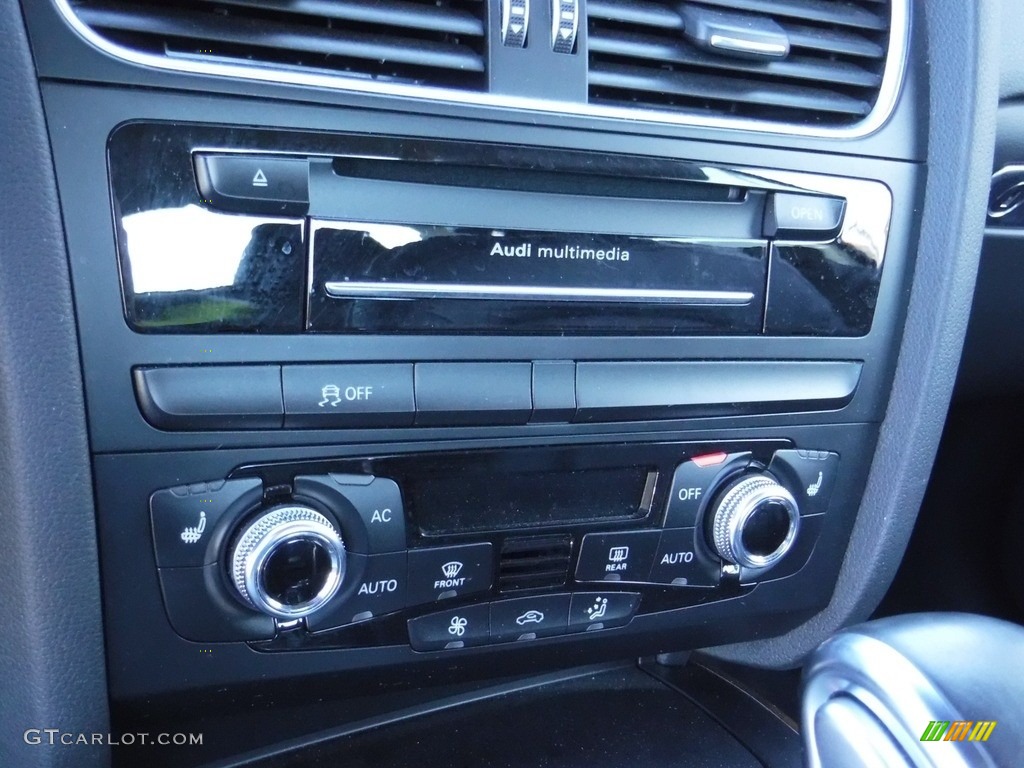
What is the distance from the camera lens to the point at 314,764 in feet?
2.73

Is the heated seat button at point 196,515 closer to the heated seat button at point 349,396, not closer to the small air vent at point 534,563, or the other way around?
the heated seat button at point 349,396

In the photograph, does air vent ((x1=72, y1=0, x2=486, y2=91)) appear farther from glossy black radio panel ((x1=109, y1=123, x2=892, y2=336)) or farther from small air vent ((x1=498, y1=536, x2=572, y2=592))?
small air vent ((x1=498, y1=536, x2=572, y2=592))

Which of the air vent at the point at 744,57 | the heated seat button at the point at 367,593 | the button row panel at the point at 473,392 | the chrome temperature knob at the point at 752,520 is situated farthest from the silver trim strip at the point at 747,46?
the heated seat button at the point at 367,593

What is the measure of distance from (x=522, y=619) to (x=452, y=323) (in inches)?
10.5

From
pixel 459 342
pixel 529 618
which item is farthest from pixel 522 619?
pixel 459 342

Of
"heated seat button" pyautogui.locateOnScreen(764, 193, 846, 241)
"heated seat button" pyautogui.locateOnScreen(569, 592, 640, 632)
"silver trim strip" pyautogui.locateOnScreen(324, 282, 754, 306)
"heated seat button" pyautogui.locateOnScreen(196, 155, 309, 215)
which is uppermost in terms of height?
"heated seat button" pyautogui.locateOnScreen(196, 155, 309, 215)

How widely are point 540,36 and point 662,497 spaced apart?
1.26ft

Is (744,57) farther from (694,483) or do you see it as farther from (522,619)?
(522,619)

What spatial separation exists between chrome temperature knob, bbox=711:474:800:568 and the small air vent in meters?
0.14

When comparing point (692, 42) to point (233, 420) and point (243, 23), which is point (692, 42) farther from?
point (233, 420)

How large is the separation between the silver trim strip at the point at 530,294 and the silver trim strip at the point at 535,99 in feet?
0.42

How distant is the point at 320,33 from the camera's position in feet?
1.99

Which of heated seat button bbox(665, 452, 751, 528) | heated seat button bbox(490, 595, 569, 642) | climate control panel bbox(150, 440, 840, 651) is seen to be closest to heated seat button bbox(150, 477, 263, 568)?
climate control panel bbox(150, 440, 840, 651)

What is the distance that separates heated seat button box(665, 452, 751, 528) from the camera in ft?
2.61
